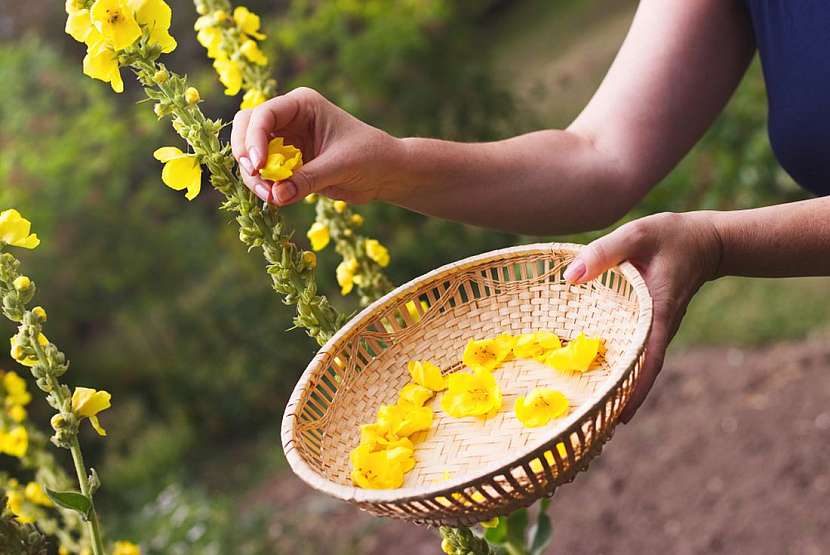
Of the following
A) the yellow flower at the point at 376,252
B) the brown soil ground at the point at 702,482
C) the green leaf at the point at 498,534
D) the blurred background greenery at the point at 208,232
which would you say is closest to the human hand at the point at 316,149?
the yellow flower at the point at 376,252

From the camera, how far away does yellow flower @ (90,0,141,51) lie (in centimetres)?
104

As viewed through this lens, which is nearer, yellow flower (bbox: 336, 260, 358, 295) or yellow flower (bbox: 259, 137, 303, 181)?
yellow flower (bbox: 259, 137, 303, 181)

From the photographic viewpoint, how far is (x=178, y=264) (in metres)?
5.16

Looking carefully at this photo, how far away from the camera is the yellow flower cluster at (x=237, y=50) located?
4.85 ft

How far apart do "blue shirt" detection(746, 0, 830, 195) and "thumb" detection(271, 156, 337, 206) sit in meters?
0.80

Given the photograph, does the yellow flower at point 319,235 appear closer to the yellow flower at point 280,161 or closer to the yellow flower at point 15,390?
the yellow flower at point 280,161

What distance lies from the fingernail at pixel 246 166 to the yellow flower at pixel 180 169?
0.05 metres

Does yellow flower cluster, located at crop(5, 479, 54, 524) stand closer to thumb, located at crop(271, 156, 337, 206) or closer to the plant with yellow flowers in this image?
the plant with yellow flowers

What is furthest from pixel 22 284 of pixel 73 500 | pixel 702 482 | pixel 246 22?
pixel 702 482

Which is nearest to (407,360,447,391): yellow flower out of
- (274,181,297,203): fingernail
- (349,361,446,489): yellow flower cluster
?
(349,361,446,489): yellow flower cluster

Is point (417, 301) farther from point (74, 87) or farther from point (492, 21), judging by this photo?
point (492, 21)

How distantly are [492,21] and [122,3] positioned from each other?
775cm

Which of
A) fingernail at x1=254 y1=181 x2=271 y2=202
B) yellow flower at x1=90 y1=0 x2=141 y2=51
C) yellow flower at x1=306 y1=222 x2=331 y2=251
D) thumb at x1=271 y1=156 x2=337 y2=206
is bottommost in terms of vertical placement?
yellow flower at x1=306 y1=222 x2=331 y2=251

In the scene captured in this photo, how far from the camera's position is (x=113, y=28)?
3.47 ft
